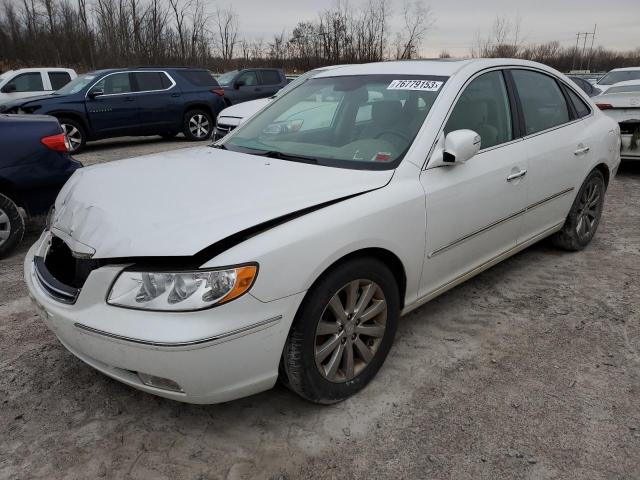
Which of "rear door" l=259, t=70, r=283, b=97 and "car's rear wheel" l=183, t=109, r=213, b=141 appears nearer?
"car's rear wheel" l=183, t=109, r=213, b=141

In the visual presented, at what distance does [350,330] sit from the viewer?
8.28 feet

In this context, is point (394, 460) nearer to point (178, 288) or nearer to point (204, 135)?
point (178, 288)

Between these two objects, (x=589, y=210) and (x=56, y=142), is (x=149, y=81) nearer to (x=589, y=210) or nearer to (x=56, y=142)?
(x=56, y=142)

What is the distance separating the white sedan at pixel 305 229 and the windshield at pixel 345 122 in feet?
0.05

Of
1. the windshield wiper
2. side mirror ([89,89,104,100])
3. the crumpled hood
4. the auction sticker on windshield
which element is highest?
the auction sticker on windshield

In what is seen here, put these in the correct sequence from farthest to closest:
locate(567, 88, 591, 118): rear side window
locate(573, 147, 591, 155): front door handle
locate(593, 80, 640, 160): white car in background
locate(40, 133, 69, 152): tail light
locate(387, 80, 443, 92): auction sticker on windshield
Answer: locate(593, 80, 640, 160): white car in background → locate(40, 133, 69, 152): tail light → locate(567, 88, 591, 118): rear side window → locate(573, 147, 591, 155): front door handle → locate(387, 80, 443, 92): auction sticker on windshield

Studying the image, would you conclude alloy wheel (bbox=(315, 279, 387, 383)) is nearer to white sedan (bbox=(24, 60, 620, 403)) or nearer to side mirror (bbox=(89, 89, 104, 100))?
white sedan (bbox=(24, 60, 620, 403))

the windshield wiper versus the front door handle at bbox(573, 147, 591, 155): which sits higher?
the windshield wiper

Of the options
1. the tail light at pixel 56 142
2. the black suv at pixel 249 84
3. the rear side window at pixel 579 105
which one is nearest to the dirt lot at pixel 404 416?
the rear side window at pixel 579 105

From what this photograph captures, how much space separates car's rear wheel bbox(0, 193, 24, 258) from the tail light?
0.61 m

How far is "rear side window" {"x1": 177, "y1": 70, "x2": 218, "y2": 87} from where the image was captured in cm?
1237

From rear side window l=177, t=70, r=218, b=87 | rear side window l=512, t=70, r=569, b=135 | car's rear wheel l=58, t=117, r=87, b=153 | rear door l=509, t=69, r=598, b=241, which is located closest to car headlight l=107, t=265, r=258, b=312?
rear door l=509, t=69, r=598, b=241

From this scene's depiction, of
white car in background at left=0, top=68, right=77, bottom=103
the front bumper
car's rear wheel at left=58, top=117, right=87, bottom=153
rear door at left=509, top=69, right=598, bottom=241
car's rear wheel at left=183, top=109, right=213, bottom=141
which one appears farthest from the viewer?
white car in background at left=0, top=68, right=77, bottom=103

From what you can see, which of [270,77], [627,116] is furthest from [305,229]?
[270,77]
